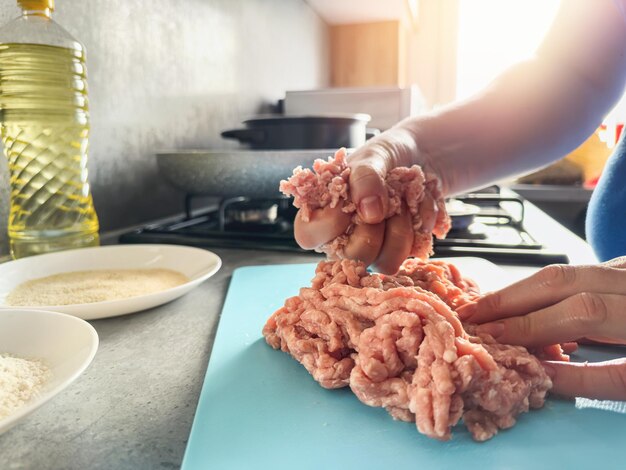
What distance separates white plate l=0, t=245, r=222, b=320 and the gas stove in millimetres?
286

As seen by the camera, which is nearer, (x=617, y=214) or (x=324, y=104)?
(x=617, y=214)

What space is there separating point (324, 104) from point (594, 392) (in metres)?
2.16

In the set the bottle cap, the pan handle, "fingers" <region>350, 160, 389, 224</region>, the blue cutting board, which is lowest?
the blue cutting board

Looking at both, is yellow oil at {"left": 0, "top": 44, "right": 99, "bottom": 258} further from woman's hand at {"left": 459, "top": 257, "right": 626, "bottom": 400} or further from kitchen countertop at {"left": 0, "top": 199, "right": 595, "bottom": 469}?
woman's hand at {"left": 459, "top": 257, "right": 626, "bottom": 400}

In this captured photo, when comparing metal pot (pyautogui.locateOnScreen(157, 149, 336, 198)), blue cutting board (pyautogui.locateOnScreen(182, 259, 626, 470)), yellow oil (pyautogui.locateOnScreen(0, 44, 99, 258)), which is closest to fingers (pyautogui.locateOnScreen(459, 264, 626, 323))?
blue cutting board (pyautogui.locateOnScreen(182, 259, 626, 470))

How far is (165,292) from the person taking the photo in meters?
0.84

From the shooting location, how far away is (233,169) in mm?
1417

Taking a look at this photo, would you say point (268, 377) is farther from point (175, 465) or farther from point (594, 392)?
point (594, 392)

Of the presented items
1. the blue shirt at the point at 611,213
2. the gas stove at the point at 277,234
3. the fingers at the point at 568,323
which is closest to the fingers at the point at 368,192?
the fingers at the point at 568,323

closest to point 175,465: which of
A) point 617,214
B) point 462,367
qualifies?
point 462,367

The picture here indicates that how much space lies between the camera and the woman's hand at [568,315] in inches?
23.3

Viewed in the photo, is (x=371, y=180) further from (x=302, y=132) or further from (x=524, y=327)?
(x=302, y=132)

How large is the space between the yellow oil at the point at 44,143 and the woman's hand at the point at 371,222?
69 centimetres

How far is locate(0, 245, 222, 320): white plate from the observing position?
823 mm
